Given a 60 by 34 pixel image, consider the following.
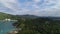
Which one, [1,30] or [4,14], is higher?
[4,14]

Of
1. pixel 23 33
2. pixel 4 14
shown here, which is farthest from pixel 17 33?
pixel 4 14

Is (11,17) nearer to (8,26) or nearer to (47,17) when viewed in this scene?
(8,26)

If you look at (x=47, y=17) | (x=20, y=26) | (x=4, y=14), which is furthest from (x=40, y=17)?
(x=4, y=14)

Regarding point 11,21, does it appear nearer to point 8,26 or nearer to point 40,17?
point 8,26

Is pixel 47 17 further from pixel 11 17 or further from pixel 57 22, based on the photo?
pixel 11 17

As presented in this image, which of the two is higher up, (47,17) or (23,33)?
(47,17)

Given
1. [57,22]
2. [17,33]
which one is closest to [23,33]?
[17,33]

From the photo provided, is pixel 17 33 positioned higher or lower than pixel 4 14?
lower
